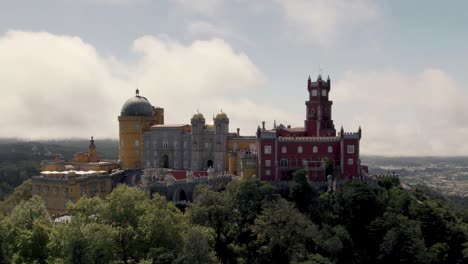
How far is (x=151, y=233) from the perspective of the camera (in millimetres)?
50219

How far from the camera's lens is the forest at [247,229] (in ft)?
156

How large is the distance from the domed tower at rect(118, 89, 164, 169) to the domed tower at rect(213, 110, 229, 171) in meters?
13.7

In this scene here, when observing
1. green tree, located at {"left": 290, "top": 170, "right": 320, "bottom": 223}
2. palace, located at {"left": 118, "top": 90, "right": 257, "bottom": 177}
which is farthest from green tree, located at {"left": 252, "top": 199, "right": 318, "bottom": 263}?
palace, located at {"left": 118, "top": 90, "right": 257, "bottom": 177}

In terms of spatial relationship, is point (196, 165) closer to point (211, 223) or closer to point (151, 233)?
point (211, 223)

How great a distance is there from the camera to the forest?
4769 centimetres

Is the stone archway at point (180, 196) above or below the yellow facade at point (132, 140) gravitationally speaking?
below

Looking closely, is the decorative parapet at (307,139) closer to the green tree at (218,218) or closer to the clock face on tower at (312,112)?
the clock face on tower at (312,112)

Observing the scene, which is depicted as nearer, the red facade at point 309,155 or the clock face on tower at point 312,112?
the red facade at point 309,155

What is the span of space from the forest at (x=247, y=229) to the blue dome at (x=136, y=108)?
2385cm

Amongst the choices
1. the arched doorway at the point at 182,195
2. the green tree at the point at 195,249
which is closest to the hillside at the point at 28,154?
the arched doorway at the point at 182,195

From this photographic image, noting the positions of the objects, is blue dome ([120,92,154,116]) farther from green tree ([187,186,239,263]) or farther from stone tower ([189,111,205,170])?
green tree ([187,186,239,263])

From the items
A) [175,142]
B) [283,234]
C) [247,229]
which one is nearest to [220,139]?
[175,142]

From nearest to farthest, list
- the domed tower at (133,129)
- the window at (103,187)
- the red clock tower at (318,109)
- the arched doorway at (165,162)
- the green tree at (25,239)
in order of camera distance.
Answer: the green tree at (25,239), the window at (103,187), the red clock tower at (318,109), the arched doorway at (165,162), the domed tower at (133,129)

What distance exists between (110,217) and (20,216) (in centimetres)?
1164
